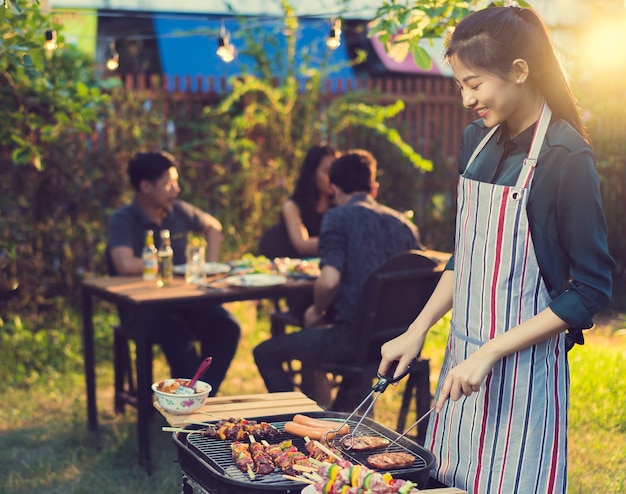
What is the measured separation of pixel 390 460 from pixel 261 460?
1.05 ft

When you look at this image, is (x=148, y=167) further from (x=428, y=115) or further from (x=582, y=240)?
(x=428, y=115)

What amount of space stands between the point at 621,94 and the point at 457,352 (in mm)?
6544

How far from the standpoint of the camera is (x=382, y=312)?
4402mm

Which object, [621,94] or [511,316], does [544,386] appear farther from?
[621,94]

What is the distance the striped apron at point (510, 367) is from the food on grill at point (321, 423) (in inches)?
14.3

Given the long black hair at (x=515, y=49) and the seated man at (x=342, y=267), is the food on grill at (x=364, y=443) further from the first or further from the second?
the seated man at (x=342, y=267)

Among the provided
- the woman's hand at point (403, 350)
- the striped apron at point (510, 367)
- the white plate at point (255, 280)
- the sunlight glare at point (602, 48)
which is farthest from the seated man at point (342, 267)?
the sunlight glare at point (602, 48)

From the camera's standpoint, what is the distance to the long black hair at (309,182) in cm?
589

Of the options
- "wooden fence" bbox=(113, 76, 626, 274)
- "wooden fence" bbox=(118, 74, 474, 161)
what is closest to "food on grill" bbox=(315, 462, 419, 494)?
"wooden fence" bbox=(113, 76, 626, 274)

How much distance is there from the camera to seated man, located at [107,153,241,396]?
16.7ft

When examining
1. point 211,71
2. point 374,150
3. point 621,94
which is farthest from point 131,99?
point 211,71

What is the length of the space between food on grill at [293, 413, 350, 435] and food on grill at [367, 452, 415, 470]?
7.0 inches

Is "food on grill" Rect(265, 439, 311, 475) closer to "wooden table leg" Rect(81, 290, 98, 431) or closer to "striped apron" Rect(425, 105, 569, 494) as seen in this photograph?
"striped apron" Rect(425, 105, 569, 494)

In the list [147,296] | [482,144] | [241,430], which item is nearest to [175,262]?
[147,296]
